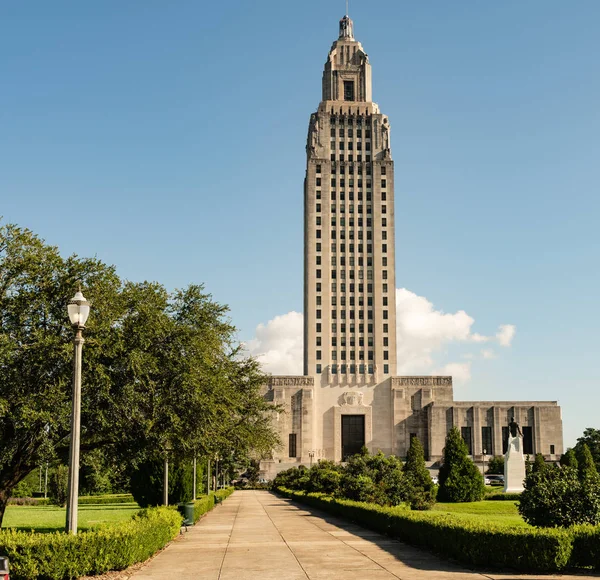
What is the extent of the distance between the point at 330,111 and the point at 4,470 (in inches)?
3846

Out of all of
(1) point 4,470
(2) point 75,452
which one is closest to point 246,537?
(1) point 4,470

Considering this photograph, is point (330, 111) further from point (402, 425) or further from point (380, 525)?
point (380, 525)

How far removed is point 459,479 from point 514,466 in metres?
5.72

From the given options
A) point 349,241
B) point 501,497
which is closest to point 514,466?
point 501,497

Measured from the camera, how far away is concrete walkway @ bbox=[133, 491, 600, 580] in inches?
640

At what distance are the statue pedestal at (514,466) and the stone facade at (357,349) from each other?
46.0 metres

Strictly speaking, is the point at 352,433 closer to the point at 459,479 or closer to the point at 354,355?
the point at 354,355

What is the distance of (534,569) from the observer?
54.1 feet

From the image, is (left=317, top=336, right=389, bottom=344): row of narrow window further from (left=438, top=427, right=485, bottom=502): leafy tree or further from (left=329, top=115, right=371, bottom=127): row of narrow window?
(left=438, top=427, right=485, bottom=502): leafy tree

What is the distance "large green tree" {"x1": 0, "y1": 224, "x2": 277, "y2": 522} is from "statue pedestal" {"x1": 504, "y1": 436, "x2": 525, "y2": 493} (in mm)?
32587

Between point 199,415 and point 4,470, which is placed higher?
point 199,415

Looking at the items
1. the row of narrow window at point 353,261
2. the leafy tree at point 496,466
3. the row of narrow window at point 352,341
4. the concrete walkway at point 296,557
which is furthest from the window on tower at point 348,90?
the concrete walkway at point 296,557

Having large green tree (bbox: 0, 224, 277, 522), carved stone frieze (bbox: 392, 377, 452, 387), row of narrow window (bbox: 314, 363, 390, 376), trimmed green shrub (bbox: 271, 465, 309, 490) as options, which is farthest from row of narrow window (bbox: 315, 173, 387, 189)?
large green tree (bbox: 0, 224, 277, 522)

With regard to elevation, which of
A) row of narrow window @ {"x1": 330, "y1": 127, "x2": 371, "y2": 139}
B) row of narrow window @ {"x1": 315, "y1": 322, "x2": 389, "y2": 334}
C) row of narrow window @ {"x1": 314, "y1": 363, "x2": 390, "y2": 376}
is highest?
row of narrow window @ {"x1": 330, "y1": 127, "x2": 371, "y2": 139}
